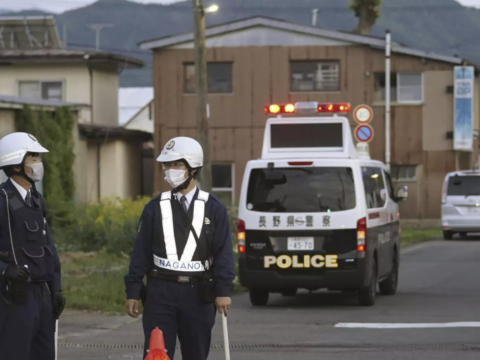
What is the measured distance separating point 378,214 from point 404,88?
22323 mm

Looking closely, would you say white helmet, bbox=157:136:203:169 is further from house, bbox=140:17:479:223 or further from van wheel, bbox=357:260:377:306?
house, bbox=140:17:479:223

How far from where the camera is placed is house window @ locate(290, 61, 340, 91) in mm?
36000

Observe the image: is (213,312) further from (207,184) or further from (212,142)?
(212,142)

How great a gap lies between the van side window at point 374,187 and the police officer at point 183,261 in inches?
279

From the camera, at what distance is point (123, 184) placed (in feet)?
113

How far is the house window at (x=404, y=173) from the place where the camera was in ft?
120

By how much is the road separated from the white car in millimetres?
12383

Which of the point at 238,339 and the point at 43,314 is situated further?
the point at 238,339

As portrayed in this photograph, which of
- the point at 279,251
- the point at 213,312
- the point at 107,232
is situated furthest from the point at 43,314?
the point at 107,232

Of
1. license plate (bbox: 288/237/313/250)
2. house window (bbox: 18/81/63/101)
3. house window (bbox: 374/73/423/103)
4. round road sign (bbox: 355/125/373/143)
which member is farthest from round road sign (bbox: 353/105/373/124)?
house window (bbox: 18/81/63/101)

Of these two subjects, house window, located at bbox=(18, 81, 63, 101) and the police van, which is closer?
the police van

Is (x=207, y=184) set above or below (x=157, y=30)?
below

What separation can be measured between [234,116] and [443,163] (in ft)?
24.7

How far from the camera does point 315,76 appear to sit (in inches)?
1422
